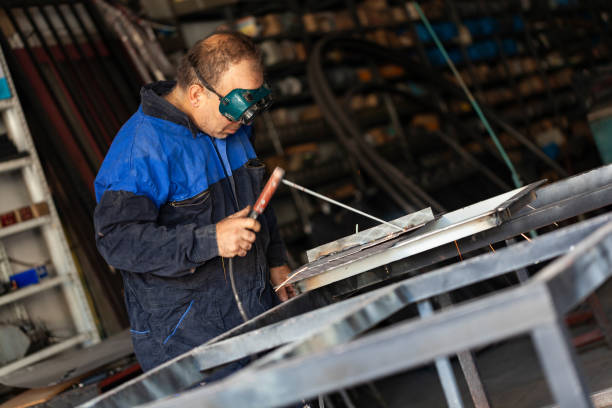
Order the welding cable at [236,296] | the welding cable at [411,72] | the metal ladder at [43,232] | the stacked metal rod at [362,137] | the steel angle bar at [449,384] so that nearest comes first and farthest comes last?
the steel angle bar at [449,384] → the welding cable at [236,296] → the metal ladder at [43,232] → the stacked metal rod at [362,137] → the welding cable at [411,72]

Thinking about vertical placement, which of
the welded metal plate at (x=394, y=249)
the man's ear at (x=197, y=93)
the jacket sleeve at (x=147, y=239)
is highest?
the man's ear at (x=197, y=93)

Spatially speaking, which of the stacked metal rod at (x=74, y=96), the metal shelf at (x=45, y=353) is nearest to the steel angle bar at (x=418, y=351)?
the metal shelf at (x=45, y=353)

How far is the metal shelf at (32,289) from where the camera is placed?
3.33 m

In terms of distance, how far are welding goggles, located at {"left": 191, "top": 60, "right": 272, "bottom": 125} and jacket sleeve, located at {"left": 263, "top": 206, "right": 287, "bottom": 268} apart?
17.4 inches

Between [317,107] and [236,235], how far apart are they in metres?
3.76

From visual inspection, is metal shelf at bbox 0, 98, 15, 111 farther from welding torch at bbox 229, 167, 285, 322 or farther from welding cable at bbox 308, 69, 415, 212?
welding torch at bbox 229, 167, 285, 322

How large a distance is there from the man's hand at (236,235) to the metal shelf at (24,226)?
6.35 ft

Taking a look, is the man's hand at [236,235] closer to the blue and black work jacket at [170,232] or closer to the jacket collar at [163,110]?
the blue and black work jacket at [170,232]

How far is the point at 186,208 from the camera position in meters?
2.03

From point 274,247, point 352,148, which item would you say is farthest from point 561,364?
point 352,148

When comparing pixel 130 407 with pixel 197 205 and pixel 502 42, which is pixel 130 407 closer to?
pixel 197 205

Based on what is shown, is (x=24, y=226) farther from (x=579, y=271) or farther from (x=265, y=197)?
(x=579, y=271)

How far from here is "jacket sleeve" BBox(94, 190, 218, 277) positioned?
185 centimetres

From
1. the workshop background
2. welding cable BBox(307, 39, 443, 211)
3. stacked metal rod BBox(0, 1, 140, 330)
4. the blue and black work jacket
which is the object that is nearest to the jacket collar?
the blue and black work jacket
